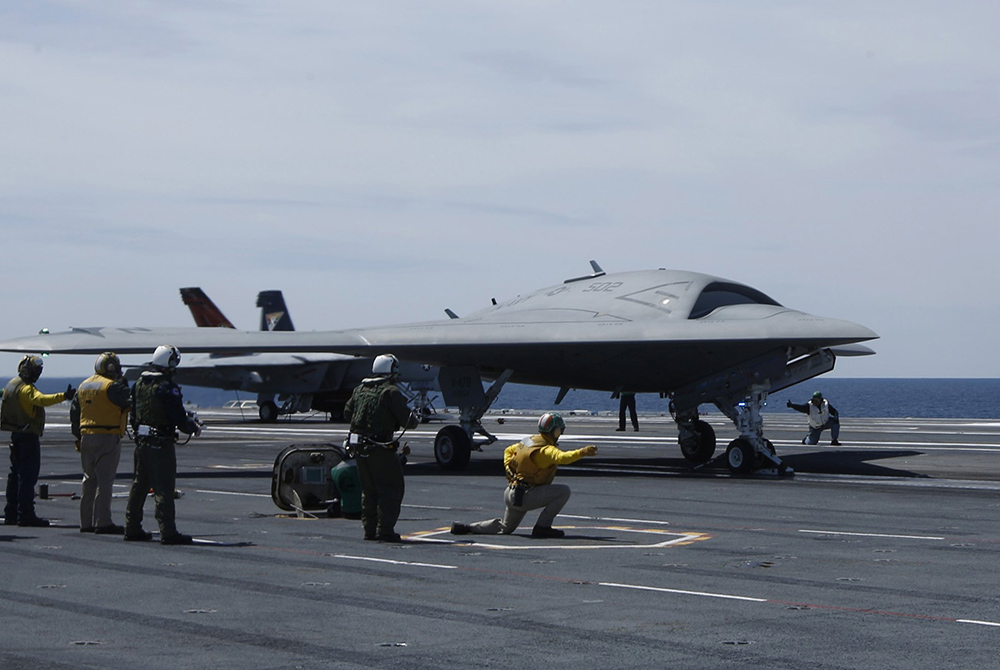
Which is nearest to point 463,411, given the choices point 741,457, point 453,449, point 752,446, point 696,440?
point 453,449

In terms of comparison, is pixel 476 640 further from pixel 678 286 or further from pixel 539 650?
pixel 678 286

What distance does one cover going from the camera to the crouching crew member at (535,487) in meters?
13.7

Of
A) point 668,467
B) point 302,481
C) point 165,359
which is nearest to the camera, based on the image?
point 165,359

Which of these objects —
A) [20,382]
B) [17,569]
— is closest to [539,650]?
[17,569]

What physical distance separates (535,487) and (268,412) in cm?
4791

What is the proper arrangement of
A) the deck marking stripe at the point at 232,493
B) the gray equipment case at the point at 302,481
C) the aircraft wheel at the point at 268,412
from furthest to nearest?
the aircraft wheel at the point at 268,412, the deck marking stripe at the point at 232,493, the gray equipment case at the point at 302,481

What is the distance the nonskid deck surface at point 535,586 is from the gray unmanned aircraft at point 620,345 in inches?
145

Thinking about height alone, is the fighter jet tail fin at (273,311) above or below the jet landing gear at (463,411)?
above

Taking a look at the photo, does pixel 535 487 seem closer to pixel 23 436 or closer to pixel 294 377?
pixel 23 436

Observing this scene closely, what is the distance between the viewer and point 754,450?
23047 mm

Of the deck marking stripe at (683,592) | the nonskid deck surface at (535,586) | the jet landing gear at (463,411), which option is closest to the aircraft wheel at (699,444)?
the jet landing gear at (463,411)

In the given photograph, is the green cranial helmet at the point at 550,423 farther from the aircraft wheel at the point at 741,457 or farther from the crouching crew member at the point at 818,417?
the crouching crew member at the point at 818,417

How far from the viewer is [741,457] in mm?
23078

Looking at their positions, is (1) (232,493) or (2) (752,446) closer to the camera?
(1) (232,493)
